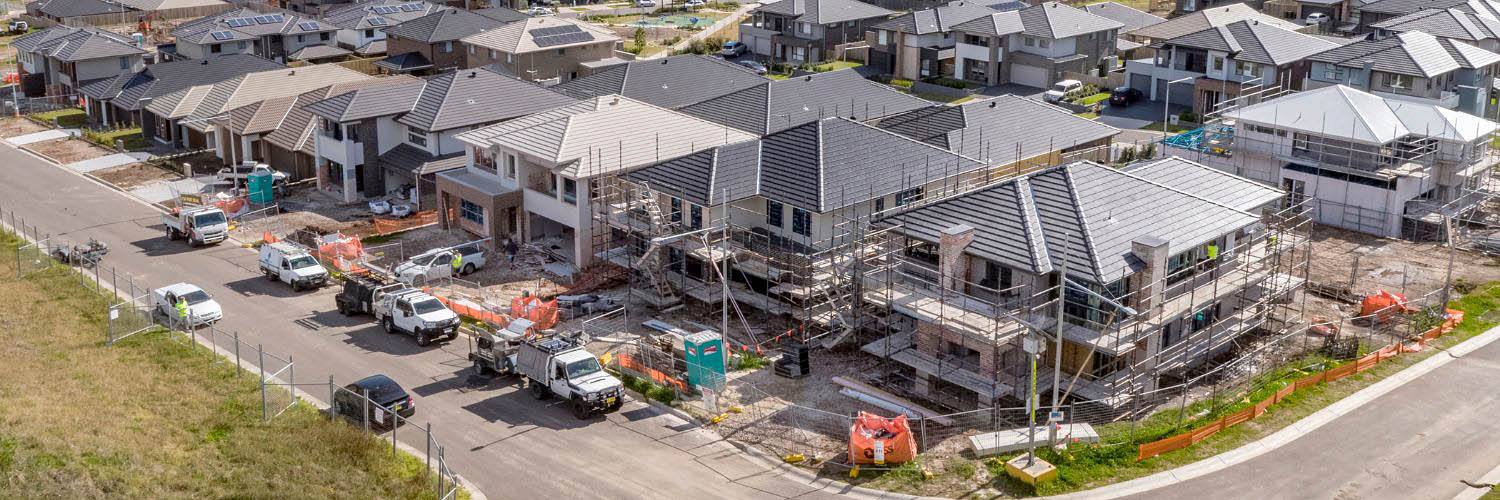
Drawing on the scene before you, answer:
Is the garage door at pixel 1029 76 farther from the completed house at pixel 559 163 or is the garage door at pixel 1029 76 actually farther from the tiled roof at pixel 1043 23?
the completed house at pixel 559 163

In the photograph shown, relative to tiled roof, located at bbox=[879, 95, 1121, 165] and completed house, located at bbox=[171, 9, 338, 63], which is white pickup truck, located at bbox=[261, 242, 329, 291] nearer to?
tiled roof, located at bbox=[879, 95, 1121, 165]

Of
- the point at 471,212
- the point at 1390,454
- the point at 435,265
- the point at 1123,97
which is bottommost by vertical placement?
the point at 1390,454

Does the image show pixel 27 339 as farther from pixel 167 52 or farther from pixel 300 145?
pixel 167 52

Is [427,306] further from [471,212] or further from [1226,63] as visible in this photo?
[1226,63]

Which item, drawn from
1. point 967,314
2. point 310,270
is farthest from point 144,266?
point 967,314

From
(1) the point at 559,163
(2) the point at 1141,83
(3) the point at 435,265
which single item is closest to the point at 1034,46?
(2) the point at 1141,83

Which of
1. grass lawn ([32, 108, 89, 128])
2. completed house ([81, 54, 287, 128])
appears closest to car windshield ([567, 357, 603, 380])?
completed house ([81, 54, 287, 128])
